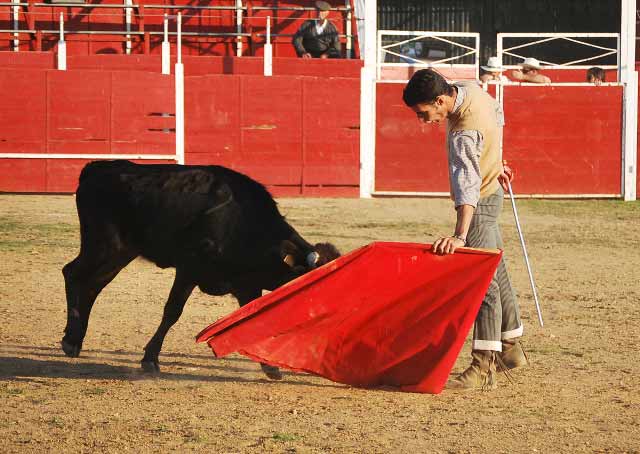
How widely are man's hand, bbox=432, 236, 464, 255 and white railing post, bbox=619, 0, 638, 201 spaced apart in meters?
11.6

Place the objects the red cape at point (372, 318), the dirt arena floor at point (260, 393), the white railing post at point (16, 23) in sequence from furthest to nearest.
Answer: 1. the white railing post at point (16, 23)
2. the red cape at point (372, 318)
3. the dirt arena floor at point (260, 393)

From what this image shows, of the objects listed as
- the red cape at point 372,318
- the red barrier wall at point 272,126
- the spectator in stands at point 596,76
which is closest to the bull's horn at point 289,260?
the red cape at point 372,318

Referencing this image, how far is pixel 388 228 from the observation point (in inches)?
442

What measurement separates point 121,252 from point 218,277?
54cm

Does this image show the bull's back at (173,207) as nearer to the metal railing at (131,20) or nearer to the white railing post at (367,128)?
the white railing post at (367,128)

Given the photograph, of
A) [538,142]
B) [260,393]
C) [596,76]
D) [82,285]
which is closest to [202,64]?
[538,142]

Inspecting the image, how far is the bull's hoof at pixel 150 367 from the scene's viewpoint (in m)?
5.05

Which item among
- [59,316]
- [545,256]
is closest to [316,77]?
[545,256]

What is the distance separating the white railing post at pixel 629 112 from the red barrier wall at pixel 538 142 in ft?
0.26

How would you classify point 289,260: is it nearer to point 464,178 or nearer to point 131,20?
point 464,178

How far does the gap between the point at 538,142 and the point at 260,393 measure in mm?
11303

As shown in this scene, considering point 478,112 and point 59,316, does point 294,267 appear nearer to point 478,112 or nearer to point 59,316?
point 478,112

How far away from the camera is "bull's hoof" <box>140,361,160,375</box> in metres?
5.05

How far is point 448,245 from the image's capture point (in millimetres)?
4535
